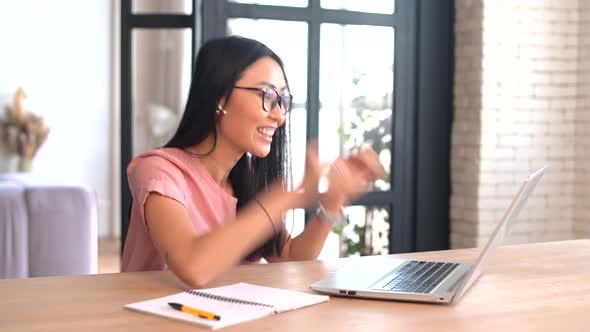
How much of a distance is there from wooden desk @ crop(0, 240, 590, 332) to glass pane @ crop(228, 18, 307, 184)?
236cm

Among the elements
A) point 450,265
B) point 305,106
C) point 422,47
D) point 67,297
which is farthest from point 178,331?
point 422,47

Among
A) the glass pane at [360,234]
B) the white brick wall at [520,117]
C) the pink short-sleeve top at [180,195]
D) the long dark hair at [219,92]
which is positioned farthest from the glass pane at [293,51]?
the pink short-sleeve top at [180,195]

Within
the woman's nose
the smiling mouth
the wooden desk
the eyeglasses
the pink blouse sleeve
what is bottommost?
the wooden desk

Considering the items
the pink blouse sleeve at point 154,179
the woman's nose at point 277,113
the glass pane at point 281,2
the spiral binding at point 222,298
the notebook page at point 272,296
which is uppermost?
the glass pane at point 281,2

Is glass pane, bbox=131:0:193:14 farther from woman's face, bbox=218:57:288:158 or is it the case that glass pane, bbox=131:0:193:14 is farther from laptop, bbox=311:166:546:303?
laptop, bbox=311:166:546:303

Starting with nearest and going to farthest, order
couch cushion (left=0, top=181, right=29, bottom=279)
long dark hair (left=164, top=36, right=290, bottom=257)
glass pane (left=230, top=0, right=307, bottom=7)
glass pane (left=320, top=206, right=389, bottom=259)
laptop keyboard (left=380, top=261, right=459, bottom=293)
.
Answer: laptop keyboard (left=380, top=261, right=459, bottom=293) → long dark hair (left=164, top=36, right=290, bottom=257) → couch cushion (left=0, top=181, right=29, bottom=279) → glass pane (left=230, top=0, right=307, bottom=7) → glass pane (left=320, top=206, right=389, bottom=259)

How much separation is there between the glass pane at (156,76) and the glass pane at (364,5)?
0.72m

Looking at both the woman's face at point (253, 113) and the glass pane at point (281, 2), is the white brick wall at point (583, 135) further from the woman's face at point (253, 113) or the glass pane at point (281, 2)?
the woman's face at point (253, 113)

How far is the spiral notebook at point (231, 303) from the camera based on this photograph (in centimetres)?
Result: 139

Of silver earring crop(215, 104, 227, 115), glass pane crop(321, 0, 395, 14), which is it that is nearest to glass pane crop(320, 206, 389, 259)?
glass pane crop(321, 0, 395, 14)

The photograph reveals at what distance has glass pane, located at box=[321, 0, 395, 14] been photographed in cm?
431

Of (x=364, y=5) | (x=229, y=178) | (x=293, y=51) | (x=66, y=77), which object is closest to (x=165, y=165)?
(x=229, y=178)

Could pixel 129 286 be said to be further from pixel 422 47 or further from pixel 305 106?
pixel 422 47

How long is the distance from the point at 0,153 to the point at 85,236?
3444 millimetres
